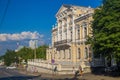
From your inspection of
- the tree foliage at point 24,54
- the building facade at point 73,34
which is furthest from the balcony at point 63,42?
the tree foliage at point 24,54

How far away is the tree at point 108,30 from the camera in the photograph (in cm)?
3434

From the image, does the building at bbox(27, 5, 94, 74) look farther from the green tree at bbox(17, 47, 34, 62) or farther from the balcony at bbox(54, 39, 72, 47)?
the green tree at bbox(17, 47, 34, 62)

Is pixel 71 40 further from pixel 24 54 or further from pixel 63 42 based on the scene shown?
pixel 24 54

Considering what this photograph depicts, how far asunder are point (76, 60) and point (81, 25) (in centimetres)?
770

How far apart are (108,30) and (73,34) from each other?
27.8m

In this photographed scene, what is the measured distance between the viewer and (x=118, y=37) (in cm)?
3394

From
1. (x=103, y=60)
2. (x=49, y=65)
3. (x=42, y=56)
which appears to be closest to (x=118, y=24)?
(x=103, y=60)

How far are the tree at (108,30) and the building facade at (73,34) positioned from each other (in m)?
17.0

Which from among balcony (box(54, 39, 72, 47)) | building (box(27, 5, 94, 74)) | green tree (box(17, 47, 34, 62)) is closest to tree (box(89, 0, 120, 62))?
building (box(27, 5, 94, 74))

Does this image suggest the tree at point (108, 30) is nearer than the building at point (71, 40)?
Yes

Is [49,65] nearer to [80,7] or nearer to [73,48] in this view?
[73,48]

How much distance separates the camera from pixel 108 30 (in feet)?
118

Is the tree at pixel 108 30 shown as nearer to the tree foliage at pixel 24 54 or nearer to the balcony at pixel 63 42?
the balcony at pixel 63 42

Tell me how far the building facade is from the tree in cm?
1701
